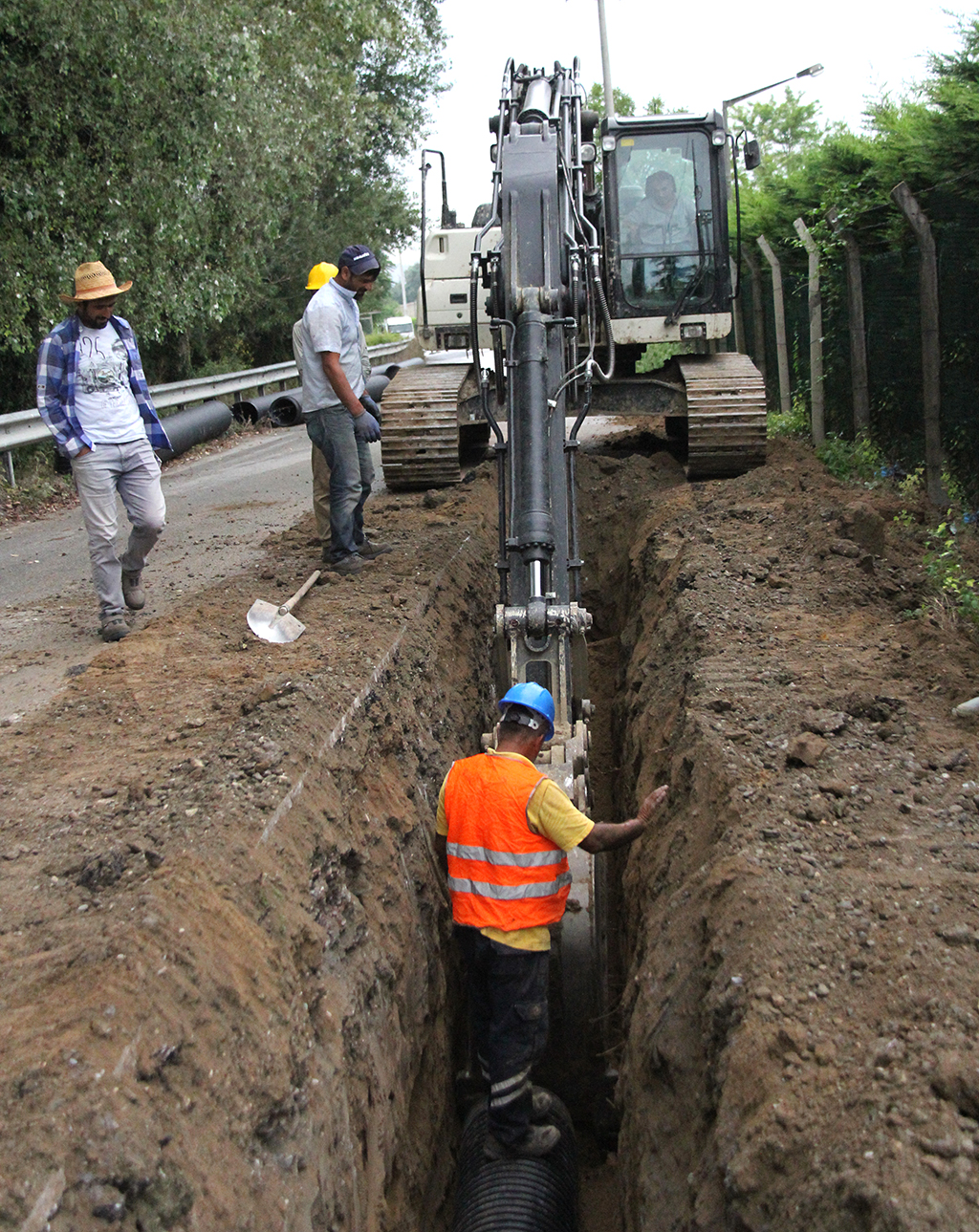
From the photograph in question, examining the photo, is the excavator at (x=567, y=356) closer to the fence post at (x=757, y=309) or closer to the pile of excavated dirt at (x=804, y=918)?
the pile of excavated dirt at (x=804, y=918)

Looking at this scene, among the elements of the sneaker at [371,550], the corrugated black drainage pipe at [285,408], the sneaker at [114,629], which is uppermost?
the corrugated black drainage pipe at [285,408]

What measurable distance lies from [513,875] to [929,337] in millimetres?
6030

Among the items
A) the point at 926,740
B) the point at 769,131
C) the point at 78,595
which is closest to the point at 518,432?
the point at 926,740

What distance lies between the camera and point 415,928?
496cm

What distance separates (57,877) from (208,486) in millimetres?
10558

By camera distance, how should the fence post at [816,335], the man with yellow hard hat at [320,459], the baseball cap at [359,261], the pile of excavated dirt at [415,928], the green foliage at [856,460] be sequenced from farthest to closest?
1. the fence post at [816,335]
2. the green foliage at [856,460]
3. the man with yellow hard hat at [320,459]
4. the baseball cap at [359,261]
5. the pile of excavated dirt at [415,928]

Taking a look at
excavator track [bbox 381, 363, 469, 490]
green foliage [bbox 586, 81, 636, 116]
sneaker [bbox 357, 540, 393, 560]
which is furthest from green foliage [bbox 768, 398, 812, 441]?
green foliage [bbox 586, 81, 636, 116]

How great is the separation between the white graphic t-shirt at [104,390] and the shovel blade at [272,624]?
1270 millimetres

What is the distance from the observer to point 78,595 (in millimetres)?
8133

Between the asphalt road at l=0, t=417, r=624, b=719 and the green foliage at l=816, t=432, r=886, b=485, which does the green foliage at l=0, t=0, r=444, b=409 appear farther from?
the green foliage at l=816, t=432, r=886, b=485

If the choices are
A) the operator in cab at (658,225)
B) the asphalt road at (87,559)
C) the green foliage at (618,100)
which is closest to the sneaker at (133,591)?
the asphalt road at (87,559)

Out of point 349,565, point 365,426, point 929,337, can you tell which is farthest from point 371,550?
point 929,337

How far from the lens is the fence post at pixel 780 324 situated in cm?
1445

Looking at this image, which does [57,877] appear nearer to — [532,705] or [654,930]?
[532,705]
